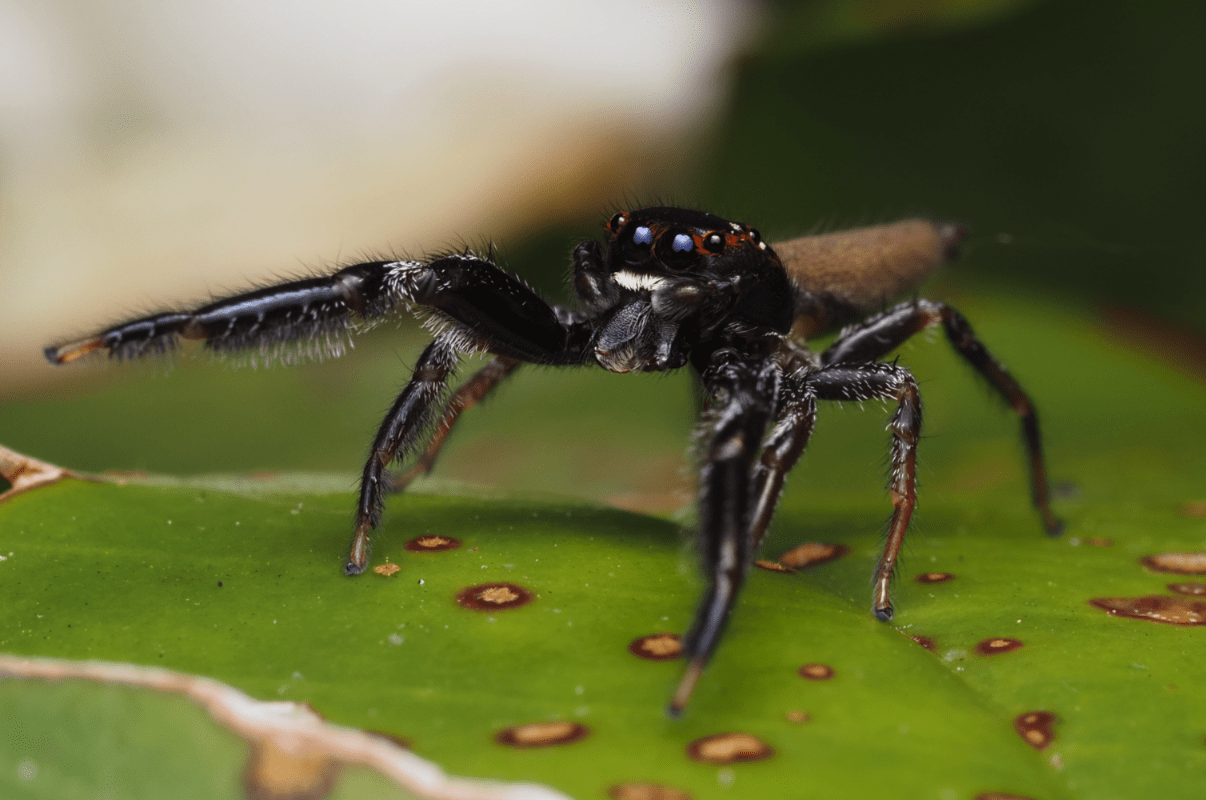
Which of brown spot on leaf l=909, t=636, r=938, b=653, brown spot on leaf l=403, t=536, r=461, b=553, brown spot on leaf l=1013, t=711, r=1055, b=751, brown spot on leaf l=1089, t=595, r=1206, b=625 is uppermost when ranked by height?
brown spot on leaf l=403, t=536, r=461, b=553

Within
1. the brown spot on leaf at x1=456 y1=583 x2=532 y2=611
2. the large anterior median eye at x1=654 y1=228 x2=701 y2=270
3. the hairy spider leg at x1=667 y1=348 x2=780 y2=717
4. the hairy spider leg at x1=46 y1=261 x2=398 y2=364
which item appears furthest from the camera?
the large anterior median eye at x1=654 y1=228 x2=701 y2=270

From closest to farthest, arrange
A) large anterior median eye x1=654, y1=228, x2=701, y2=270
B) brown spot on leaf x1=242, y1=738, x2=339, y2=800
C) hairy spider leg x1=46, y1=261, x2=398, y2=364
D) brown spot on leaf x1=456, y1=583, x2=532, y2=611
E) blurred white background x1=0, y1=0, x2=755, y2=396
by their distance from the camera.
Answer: brown spot on leaf x1=242, y1=738, x2=339, y2=800
brown spot on leaf x1=456, y1=583, x2=532, y2=611
hairy spider leg x1=46, y1=261, x2=398, y2=364
large anterior median eye x1=654, y1=228, x2=701, y2=270
blurred white background x1=0, y1=0, x2=755, y2=396

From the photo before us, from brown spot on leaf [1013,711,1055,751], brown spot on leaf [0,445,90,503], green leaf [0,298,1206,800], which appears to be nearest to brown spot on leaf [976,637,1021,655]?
green leaf [0,298,1206,800]

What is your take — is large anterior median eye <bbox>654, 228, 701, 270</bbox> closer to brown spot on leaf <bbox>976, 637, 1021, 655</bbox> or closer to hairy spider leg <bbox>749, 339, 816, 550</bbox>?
hairy spider leg <bbox>749, 339, 816, 550</bbox>

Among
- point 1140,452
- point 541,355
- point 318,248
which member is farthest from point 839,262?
point 318,248

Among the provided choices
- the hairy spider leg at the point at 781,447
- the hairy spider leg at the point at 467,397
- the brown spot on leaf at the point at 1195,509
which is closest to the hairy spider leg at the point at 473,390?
the hairy spider leg at the point at 467,397

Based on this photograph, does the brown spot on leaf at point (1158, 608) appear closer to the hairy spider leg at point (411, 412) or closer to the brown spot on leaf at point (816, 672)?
the brown spot on leaf at point (816, 672)

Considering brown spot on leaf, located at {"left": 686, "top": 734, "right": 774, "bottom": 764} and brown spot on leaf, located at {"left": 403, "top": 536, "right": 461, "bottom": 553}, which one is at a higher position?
brown spot on leaf, located at {"left": 686, "top": 734, "right": 774, "bottom": 764}
